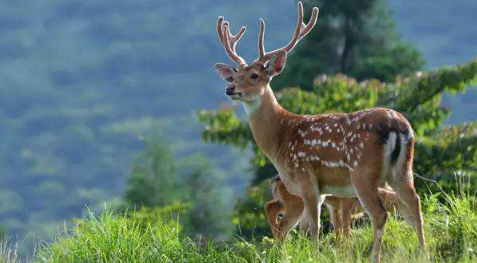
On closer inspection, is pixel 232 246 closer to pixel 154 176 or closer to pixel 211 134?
pixel 211 134

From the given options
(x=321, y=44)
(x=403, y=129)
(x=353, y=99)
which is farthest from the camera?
(x=321, y=44)

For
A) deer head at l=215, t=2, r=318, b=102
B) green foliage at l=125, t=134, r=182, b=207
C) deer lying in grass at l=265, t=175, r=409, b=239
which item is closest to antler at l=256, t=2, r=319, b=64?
deer head at l=215, t=2, r=318, b=102

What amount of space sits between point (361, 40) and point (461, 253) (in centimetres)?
3351

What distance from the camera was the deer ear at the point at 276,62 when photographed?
11438mm

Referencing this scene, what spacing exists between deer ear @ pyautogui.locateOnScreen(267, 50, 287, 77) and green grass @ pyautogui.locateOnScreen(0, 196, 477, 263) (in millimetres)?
1886

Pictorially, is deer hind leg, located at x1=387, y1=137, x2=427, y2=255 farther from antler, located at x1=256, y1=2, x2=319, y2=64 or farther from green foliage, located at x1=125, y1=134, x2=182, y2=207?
green foliage, located at x1=125, y1=134, x2=182, y2=207

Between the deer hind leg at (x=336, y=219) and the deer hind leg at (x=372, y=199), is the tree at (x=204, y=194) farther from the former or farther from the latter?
the deer hind leg at (x=372, y=199)

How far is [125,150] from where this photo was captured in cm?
16962

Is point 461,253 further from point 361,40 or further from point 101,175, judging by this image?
point 101,175

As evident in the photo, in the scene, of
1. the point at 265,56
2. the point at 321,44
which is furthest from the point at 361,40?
the point at 265,56

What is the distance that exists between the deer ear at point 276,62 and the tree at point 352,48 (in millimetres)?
25447

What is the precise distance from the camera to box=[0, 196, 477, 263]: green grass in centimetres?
962

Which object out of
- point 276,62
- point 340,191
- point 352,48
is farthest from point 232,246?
point 352,48

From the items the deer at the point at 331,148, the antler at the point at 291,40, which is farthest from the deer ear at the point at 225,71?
the antler at the point at 291,40
